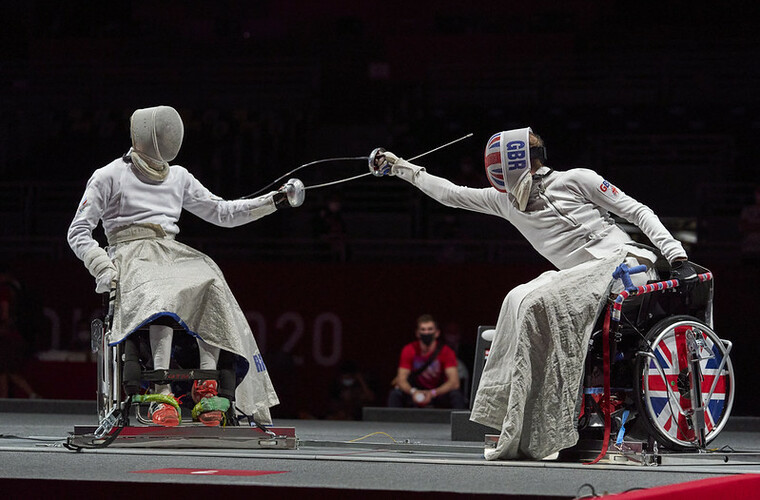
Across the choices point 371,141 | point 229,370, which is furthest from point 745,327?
point 229,370

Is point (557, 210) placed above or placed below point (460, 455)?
above

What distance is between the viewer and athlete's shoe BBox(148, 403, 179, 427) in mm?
4152

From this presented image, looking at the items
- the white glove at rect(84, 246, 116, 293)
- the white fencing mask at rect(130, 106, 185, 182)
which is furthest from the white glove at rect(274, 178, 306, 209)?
the white glove at rect(84, 246, 116, 293)

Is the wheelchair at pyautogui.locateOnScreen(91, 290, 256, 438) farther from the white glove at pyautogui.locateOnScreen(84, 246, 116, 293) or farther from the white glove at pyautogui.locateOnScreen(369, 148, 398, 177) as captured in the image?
the white glove at pyautogui.locateOnScreen(369, 148, 398, 177)

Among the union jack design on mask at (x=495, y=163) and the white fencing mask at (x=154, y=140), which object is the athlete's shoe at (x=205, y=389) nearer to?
the white fencing mask at (x=154, y=140)

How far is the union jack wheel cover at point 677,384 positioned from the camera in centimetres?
385

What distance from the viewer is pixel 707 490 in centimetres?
273

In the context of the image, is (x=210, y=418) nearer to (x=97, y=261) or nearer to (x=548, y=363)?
(x=97, y=261)

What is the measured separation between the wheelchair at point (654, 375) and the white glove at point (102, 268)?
5.84 feet

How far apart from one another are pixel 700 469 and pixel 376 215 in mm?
6483

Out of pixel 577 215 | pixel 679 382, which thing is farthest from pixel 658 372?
pixel 577 215

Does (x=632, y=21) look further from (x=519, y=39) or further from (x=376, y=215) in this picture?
(x=376, y=215)

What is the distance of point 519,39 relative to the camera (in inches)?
505

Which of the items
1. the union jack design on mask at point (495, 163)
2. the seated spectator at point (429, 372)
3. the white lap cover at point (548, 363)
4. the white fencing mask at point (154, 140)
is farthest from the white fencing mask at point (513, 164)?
the seated spectator at point (429, 372)
